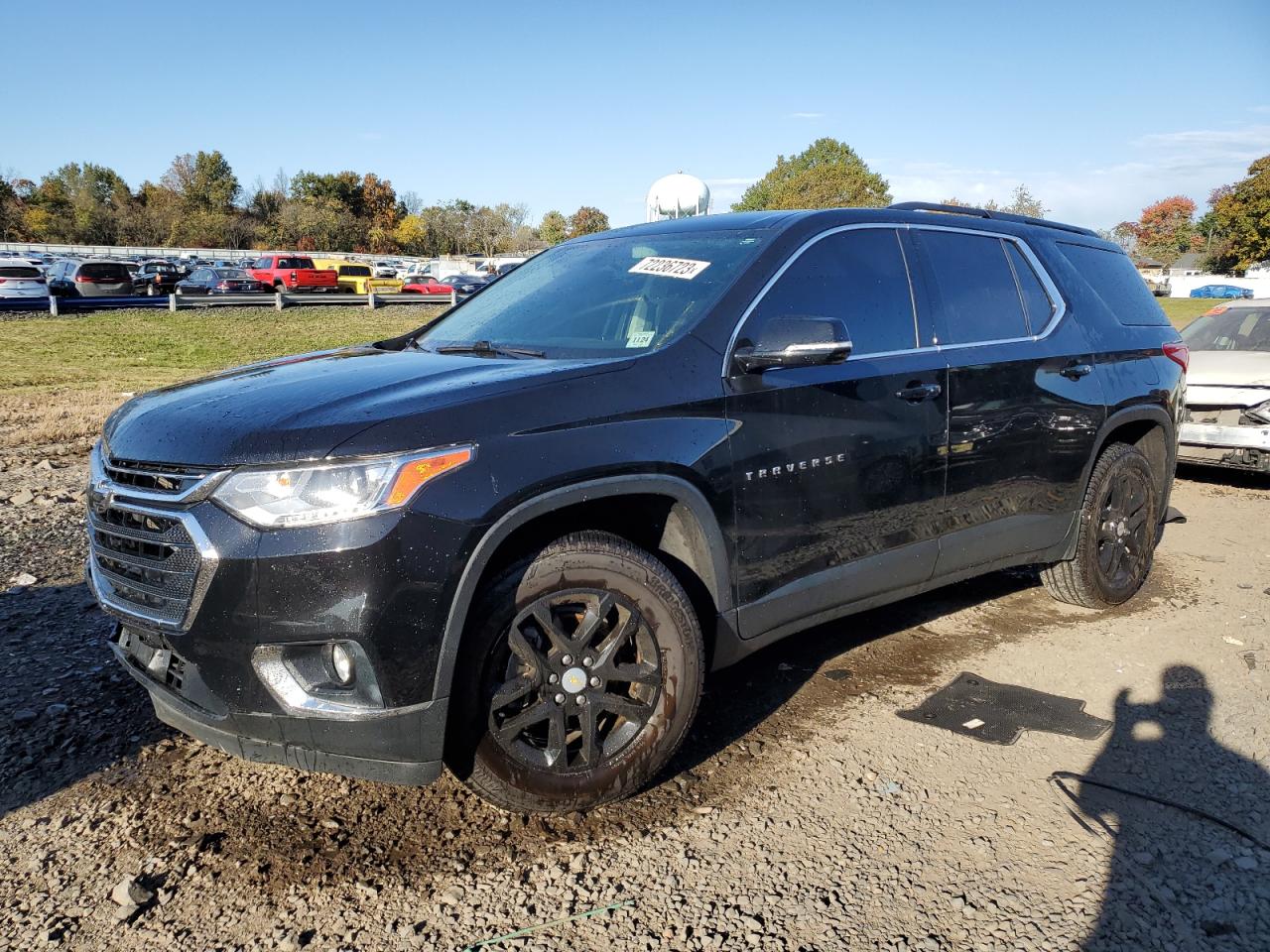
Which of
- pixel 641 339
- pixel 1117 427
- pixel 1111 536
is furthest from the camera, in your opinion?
pixel 1111 536

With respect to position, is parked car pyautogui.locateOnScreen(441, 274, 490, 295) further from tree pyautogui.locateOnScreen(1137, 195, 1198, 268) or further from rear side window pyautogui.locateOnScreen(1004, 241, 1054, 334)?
tree pyautogui.locateOnScreen(1137, 195, 1198, 268)

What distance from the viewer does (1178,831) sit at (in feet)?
9.64

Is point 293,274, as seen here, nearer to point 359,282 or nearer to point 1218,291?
point 359,282

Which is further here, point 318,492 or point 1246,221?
point 1246,221

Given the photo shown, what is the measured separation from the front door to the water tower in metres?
13.3

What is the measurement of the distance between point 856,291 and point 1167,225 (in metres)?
129

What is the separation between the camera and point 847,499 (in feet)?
11.5

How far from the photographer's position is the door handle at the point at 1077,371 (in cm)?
444

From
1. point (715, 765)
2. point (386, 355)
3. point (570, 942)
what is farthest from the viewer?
point (386, 355)

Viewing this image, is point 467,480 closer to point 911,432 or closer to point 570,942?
point 570,942

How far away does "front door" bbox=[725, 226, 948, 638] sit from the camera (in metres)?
3.26

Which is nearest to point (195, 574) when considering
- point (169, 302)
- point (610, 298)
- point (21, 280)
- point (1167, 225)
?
point (610, 298)

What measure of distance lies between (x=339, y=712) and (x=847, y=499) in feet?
6.18

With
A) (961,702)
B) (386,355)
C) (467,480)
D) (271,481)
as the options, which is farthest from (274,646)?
(961,702)
